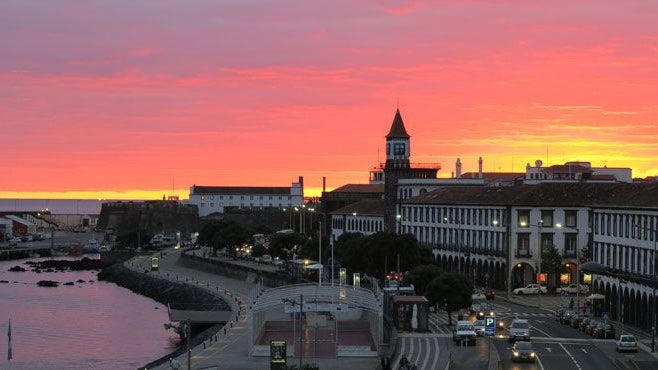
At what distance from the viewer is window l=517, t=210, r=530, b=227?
115688 mm

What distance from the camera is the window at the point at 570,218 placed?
115188 mm

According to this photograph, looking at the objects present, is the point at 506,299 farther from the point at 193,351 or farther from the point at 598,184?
the point at 193,351

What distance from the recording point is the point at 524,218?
11581 cm

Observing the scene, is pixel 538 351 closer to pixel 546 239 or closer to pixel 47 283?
pixel 546 239

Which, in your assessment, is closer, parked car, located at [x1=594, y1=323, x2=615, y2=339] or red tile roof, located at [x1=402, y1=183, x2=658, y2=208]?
parked car, located at [x1=594, y1=323, x2=615, y2=339]

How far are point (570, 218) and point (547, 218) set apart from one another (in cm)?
202

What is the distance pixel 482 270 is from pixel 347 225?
5643 cm

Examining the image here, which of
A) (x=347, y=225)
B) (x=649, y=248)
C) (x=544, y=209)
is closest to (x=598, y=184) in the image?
(x=544, y=209)

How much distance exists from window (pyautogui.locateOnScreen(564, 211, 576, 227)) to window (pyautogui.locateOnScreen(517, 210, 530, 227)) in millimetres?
3345

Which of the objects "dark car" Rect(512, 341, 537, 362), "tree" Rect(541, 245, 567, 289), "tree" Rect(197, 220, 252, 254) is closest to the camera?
"dark car" Rect(512, 341, 537, 362)

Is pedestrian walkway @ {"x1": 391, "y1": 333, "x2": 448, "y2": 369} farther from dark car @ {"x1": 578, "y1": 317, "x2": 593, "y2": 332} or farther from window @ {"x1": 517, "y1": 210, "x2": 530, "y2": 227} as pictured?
window @ {"x1": 517, "y1": 210, "x2": 530, "y2": 227}

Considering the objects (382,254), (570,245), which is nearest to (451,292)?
(382,254)

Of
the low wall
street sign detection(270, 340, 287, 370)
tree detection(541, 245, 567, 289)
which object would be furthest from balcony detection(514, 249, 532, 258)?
street sign detection(270, 340, 287, 370)

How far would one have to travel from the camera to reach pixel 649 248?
78938 mm
